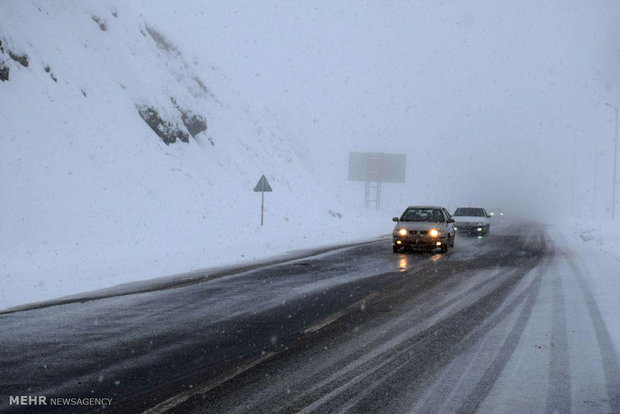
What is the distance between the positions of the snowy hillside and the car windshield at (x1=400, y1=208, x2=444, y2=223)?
422 cm

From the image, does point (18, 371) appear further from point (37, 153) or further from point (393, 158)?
point (393, 158)

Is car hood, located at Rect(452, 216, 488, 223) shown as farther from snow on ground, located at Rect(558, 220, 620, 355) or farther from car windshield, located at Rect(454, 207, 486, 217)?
snow on ground, located at Rect(558, 220, 620, 355)

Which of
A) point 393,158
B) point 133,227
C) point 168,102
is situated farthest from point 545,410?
point 393,158

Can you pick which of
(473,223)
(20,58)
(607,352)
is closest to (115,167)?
(20,58)

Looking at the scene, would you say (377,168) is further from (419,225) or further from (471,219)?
(419,225)

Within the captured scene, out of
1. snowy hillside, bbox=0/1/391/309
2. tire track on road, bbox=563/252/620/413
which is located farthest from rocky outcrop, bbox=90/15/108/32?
tire track on road, bbox=563/252/620/413

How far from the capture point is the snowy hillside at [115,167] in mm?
16578

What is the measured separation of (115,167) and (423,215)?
14127 mm

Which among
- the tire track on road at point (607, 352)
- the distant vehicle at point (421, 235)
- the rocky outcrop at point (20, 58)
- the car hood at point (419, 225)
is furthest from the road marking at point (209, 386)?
the rocky outcrop at point (20, 58)

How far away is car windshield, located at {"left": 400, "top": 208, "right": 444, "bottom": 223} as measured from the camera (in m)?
20.5

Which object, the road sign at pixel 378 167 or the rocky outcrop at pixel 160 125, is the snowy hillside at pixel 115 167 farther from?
the road sign at pixel 378 167

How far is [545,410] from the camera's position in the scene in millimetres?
4691

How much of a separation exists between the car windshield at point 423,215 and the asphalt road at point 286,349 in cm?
888

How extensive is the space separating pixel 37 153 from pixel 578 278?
18.7 meters
